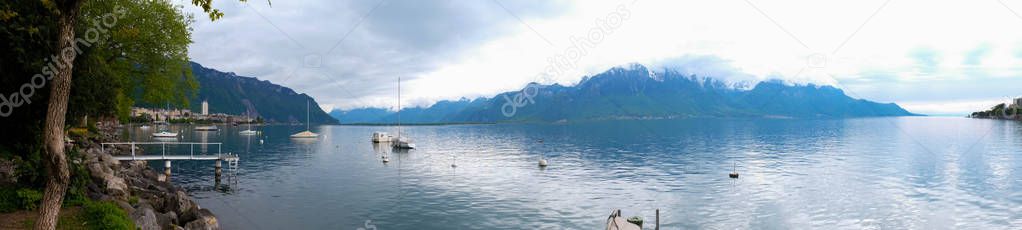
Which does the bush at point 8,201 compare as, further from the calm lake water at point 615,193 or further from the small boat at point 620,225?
the small boat at point 620,225

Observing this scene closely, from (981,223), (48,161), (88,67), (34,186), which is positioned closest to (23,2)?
(88,67)

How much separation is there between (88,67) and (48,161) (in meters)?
15.2

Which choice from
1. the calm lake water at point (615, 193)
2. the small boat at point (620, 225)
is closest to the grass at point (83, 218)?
the calm lake water at point (615, 193)

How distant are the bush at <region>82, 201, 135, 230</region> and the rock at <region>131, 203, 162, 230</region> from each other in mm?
392

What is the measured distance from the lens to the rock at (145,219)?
24406mm

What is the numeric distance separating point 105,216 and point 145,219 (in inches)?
82.7

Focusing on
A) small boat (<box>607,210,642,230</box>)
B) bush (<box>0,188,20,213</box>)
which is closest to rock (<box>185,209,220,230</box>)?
bush (<box>0,188,20,213</box>)

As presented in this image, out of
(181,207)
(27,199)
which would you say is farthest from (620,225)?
(27,199)

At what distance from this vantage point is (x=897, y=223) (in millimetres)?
38281

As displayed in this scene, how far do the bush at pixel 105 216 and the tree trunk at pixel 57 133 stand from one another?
9.39m

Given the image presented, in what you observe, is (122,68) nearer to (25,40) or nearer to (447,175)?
(25,40)

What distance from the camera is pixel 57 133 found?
13664mm

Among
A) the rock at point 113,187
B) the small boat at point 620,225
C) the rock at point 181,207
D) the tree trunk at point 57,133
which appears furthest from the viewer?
the rock at point 181,207

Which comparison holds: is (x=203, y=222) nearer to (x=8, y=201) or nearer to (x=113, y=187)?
(x=113, y=187)
